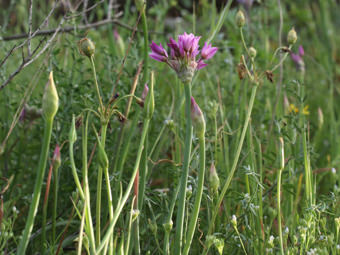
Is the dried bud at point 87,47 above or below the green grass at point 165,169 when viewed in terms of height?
above

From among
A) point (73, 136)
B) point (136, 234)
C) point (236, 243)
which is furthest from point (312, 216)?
point (73, 136)

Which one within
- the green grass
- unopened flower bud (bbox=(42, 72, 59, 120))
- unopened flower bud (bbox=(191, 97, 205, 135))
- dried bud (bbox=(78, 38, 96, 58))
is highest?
dried bud (bbox=(78, 38, 96, 58))

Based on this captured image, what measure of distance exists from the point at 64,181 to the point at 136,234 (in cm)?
47

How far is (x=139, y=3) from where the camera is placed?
923 millimetres

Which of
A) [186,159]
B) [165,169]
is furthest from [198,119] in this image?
[165,169]

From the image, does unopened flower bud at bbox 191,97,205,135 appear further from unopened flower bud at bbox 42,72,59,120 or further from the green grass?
unopened flower bud at bbox 42,72,59,120

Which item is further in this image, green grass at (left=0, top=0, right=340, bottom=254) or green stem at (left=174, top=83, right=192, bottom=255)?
green grass at (left=0, top=0, right=340, bottom=254)

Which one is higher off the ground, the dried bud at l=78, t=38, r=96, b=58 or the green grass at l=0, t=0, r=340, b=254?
the dried bud at l=78, t=38, r=96, b=58

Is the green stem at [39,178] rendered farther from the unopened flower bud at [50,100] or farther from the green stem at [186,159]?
the green stem at [186,159]

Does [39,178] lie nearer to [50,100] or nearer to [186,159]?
[50,100]

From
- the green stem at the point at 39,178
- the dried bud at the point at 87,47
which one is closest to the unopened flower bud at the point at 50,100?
the green stem at the point at 39,178

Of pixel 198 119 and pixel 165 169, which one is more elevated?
pixel 198 119

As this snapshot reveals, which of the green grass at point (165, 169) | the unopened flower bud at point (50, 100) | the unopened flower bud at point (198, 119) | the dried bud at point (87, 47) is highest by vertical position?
the dried bud at point (87, 47)

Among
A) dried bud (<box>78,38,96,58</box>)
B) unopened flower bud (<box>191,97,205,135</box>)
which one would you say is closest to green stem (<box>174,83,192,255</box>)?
unopened flower bud (<box>191,97,205,135</box>)
